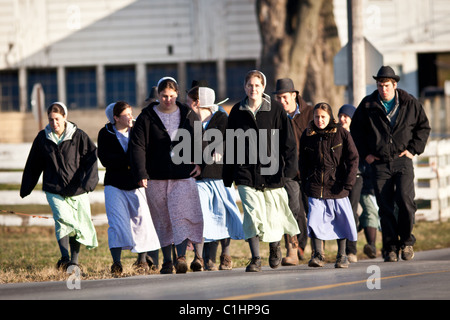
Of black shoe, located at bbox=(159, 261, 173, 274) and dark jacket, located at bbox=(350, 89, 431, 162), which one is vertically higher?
dark jacket, located at bbox=(350, 89, 431, 162)

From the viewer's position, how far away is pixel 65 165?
11.3m

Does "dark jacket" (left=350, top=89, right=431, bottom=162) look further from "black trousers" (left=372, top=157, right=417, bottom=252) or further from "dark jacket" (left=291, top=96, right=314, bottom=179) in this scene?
"dark jacket" (left=291, top=96, right=314, bottom=179)

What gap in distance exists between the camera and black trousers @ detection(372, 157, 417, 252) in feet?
38.1

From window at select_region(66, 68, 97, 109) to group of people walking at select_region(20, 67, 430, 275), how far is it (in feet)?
79.2

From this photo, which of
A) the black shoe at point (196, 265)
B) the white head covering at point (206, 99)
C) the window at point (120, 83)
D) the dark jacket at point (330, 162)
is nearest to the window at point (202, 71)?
the window at point (120, 83)

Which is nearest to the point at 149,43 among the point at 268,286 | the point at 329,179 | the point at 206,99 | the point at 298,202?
the point at 298,202

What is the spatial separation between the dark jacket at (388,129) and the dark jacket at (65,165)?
3.20 m

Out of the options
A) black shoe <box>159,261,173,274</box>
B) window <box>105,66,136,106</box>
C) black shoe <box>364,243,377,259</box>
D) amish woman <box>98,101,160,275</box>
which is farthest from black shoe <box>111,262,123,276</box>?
window <box>105,66,136,106</box>

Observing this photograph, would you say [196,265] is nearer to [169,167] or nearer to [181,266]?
[181,266]

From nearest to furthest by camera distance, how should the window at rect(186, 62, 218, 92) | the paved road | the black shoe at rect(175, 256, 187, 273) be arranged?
the paved road < the black shoe at rect(175, 256, 187, 273) < the window at rect(186, 62, 218, 92)

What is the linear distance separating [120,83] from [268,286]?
88.7 ft

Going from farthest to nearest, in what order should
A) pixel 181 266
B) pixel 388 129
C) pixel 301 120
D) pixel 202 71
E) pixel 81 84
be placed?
pixel 81 84, pixel 202 71, pixel 301 120, pixel 388 129, pixel 181 266
